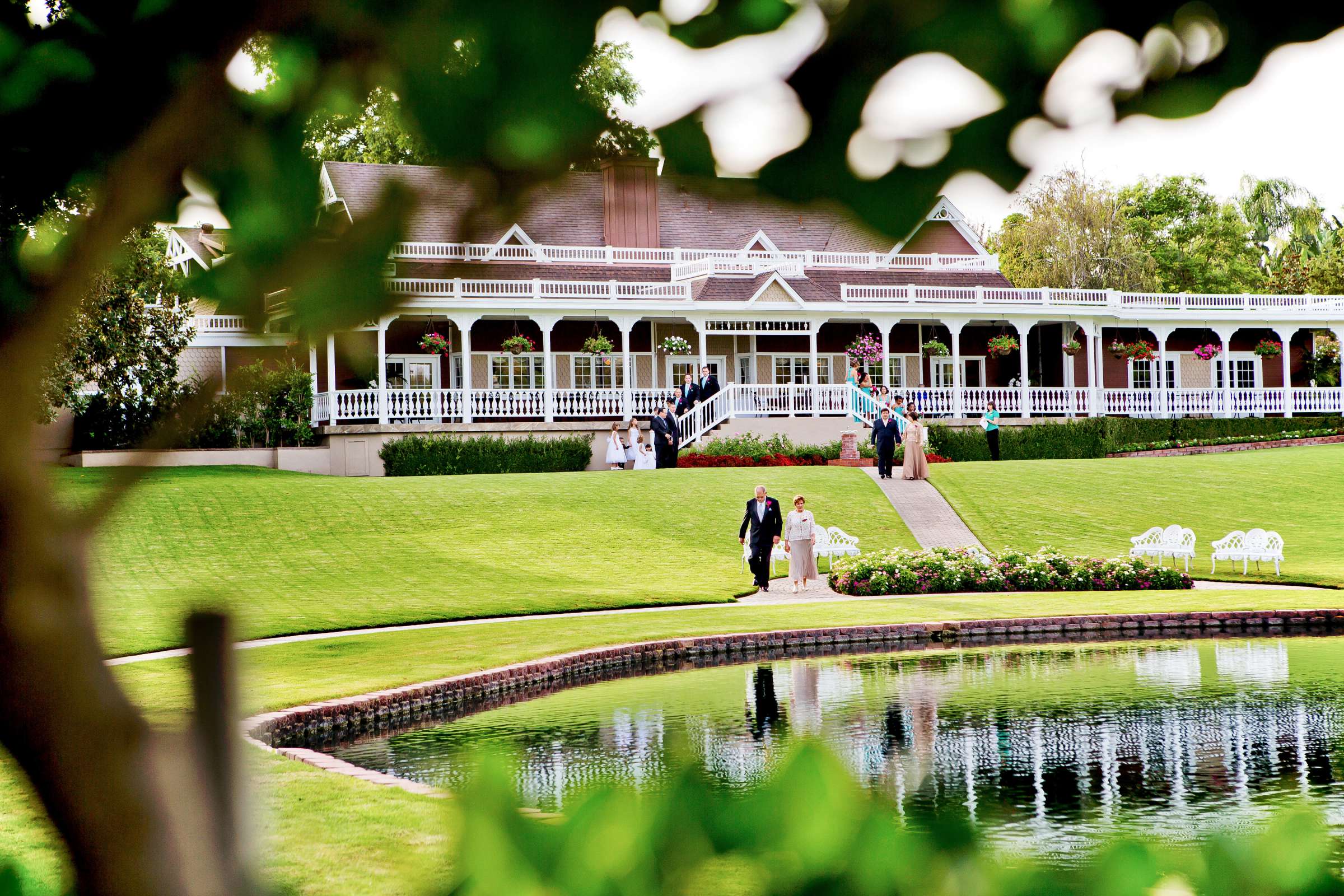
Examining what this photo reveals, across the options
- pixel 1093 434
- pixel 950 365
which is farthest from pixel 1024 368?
pixel 950 365

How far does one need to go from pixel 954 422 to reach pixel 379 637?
80.5ft

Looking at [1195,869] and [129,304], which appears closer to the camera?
[1195,869]

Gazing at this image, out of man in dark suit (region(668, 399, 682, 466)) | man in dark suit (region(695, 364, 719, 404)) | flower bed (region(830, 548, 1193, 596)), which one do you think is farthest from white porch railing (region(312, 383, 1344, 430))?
flower bed (region(830, 548, 1193, 596))

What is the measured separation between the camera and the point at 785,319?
39.5 metres

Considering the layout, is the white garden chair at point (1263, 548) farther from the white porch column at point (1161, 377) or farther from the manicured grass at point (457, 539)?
the white porch column at point (1161, 377)

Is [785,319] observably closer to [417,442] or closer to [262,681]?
[417,442]

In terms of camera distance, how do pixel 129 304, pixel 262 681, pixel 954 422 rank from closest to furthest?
pixel 262 681 < pixel 129 304 < pixel 954 422

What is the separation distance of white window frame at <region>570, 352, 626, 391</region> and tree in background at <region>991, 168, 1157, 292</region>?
23.4 metres

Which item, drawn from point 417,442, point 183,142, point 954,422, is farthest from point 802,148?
point 954,422

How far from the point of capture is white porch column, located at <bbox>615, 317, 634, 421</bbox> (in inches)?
1483

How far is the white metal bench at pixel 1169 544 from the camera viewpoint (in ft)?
75.7

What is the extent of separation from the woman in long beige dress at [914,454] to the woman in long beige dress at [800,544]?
325 inches

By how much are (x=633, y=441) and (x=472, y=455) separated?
4124 mm

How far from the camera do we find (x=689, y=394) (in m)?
35.3
